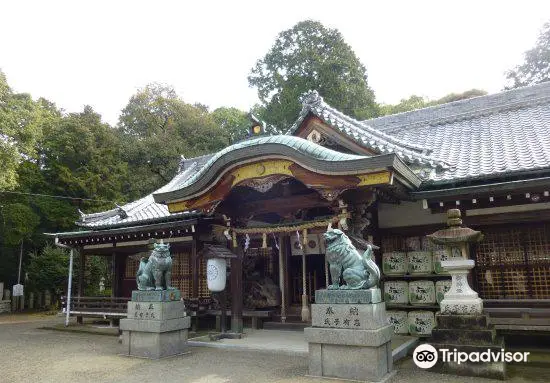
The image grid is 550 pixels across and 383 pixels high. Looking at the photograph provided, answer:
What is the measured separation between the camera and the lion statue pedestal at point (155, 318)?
895cm

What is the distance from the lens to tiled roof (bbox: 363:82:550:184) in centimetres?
916

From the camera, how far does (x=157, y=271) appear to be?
9.39 metres

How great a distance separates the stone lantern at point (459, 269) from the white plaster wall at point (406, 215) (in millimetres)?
2447

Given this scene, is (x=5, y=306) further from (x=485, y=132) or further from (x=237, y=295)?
(x=485, y=132)

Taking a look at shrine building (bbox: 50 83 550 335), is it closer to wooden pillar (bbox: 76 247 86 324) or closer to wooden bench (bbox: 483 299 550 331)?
wooden bench (bbox: 483 299 550 331)

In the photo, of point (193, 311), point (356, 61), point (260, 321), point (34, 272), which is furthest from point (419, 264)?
point (356, 61)

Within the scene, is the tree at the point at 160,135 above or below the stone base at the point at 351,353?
above

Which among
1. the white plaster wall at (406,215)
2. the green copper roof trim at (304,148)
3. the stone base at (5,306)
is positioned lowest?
the stone base at (5,306)

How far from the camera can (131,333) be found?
9.34 m

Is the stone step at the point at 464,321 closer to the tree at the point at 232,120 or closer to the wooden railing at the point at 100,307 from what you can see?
the wooden railing at the point at 100,307

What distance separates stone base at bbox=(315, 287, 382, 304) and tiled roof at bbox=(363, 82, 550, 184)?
3.50m

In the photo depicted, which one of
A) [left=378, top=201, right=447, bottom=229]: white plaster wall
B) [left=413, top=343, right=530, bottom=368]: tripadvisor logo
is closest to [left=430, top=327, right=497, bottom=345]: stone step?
[left=413, top=343, right=530, bottom=368]: tripadvisor logo

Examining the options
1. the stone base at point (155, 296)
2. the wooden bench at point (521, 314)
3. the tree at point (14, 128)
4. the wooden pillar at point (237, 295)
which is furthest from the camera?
the tree at point (14, 128)

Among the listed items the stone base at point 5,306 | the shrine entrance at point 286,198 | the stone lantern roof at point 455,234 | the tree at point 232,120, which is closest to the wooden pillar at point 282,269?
the shrine entrance at point 286,198
